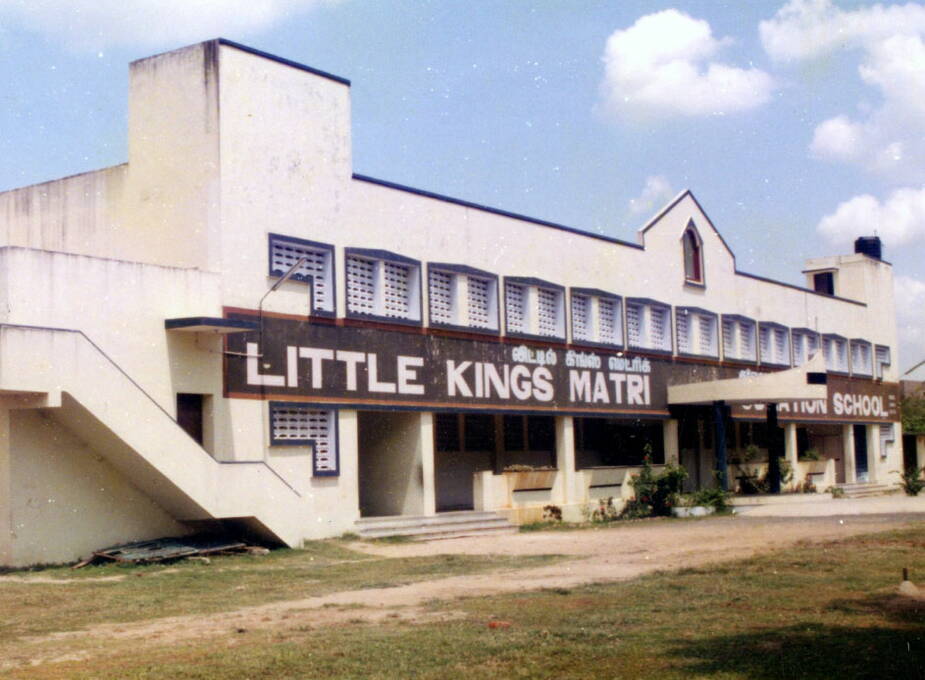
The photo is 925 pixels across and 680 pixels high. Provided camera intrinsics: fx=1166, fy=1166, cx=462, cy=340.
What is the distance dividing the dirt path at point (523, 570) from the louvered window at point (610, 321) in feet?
20.0

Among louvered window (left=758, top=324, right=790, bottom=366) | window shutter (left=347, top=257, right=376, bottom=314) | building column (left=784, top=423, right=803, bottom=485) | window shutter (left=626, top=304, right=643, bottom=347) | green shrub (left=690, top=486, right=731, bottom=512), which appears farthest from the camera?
building column (left=784, top=423, right=803, bottom=485)

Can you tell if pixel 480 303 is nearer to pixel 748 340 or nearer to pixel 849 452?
pixel 748 340

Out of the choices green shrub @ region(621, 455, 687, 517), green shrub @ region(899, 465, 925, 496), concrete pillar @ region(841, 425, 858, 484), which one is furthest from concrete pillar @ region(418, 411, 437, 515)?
concrete pillar @ region(841, 425, 858, 484)

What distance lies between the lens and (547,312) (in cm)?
3078

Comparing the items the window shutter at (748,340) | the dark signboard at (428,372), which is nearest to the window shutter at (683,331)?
the dark signboard at (428,372)

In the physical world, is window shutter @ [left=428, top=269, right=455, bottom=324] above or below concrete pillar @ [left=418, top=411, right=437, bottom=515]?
above

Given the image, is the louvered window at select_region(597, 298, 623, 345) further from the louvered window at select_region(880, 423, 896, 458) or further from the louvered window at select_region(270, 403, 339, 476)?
the louvered window at select_region(880, 423, 896, 458)

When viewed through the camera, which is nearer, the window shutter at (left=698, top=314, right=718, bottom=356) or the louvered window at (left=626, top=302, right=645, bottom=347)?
the louvered window at (left=626, top=302, right=645, bottom=347)

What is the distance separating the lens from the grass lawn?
29.6 ft

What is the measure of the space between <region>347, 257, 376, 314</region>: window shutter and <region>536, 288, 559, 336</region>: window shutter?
6.24m

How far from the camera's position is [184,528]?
70.2 feet

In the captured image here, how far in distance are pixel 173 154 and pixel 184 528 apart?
7.13m

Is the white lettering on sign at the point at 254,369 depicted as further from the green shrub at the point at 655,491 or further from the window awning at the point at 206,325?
the green shrub at the point at 655,491

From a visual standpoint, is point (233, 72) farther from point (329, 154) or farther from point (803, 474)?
point (803, 474)
